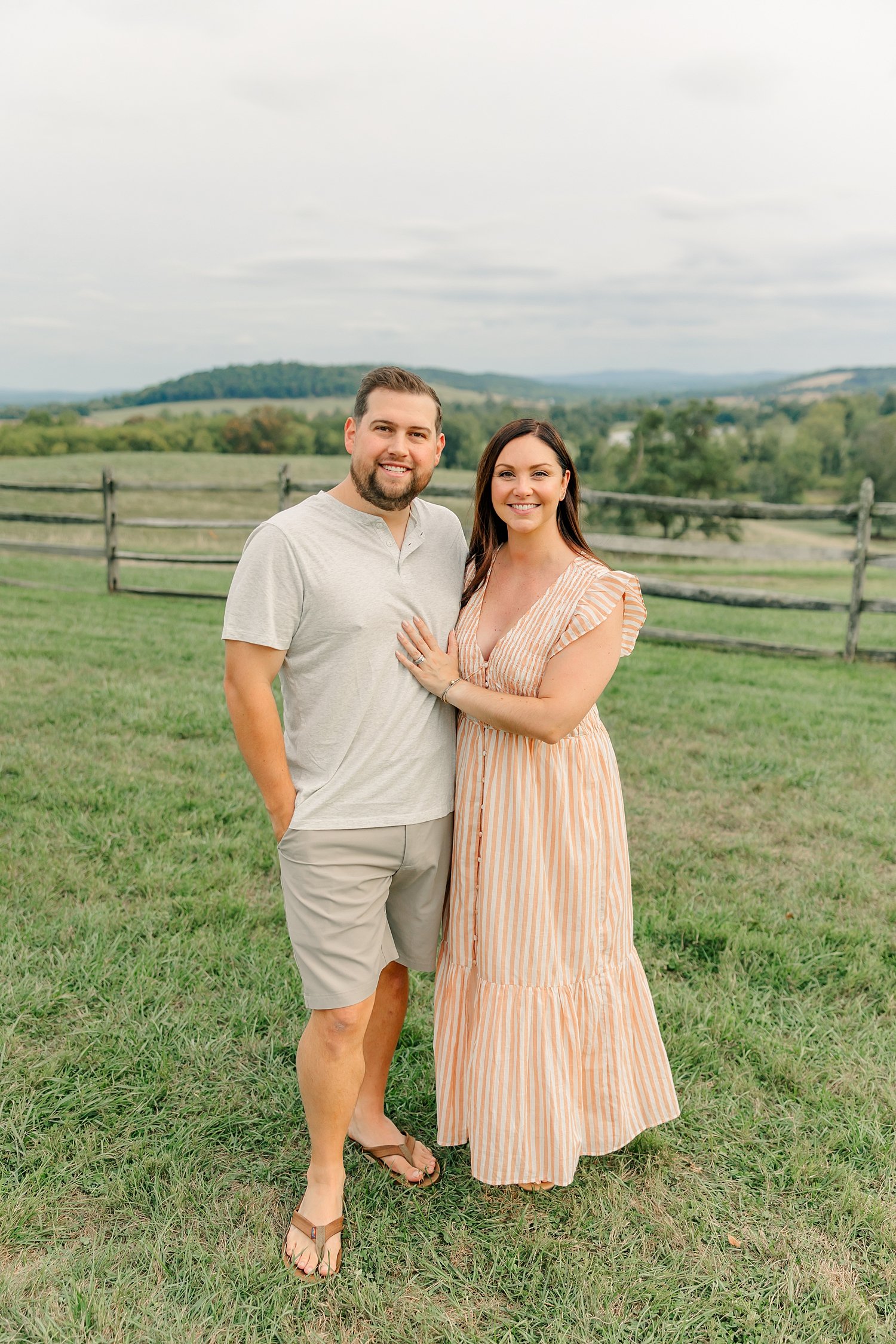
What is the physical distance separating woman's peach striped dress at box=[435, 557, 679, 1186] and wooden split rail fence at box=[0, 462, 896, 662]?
6471 mm

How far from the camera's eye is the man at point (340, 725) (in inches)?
81.6

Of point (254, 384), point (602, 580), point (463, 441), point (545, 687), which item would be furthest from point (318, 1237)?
point (254, 384)

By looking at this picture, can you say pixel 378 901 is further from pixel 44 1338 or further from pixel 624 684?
pixel 624 684

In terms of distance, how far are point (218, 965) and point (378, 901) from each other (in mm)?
1325

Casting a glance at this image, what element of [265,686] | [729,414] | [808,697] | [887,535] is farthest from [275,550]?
[729,414]

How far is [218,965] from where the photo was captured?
3.28 meters

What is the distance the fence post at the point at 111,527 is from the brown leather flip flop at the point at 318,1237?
985 cm

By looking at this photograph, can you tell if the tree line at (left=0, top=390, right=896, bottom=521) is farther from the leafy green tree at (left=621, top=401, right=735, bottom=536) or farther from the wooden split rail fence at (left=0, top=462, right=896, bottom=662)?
the wooden split rail fence at (left=0, top=462, right=896, bottom=662)

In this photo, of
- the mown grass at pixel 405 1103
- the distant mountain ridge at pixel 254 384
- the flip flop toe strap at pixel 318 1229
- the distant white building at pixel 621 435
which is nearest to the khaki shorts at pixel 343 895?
the flip flop toe strap at pixel 318 1229

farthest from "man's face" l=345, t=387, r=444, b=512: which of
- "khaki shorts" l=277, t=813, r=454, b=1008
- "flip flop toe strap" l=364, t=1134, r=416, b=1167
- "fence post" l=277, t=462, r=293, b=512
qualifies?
"fence post" l=277, t=462, r=293, b=512

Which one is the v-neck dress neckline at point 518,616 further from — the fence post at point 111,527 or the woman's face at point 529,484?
the fence post at point 111,527

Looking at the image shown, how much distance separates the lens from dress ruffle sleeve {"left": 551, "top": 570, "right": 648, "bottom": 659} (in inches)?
85.5

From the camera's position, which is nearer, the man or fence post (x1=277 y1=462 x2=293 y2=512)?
the man

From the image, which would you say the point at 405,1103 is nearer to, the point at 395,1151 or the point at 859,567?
the point at 395,1151
